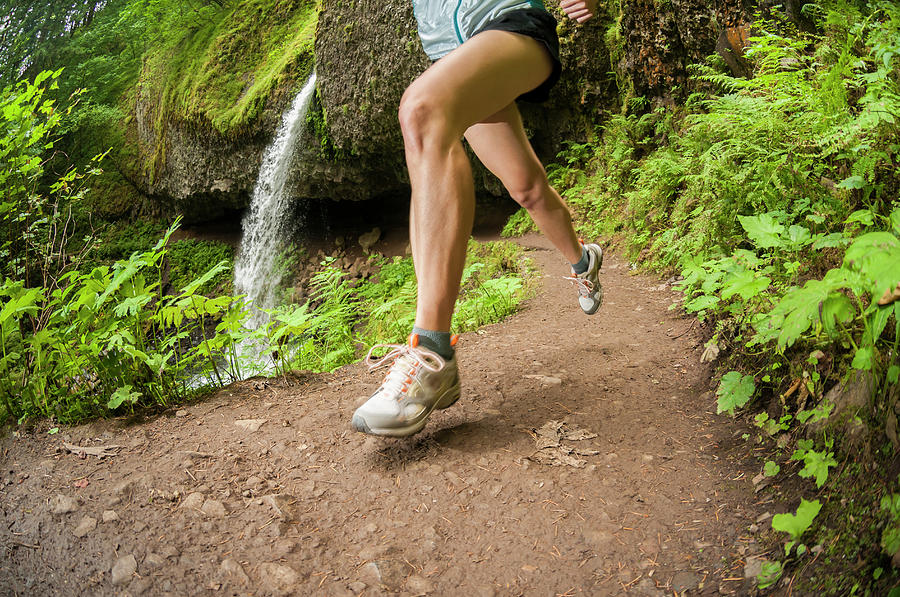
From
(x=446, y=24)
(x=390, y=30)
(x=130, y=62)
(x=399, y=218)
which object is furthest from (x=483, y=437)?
(x=130, y=62)

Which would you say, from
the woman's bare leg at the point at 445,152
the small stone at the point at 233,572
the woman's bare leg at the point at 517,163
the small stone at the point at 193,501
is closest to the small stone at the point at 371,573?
the small stone at the point at 233,572

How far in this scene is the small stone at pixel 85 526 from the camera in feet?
5.95

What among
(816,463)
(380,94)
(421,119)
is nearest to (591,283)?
(421,119)

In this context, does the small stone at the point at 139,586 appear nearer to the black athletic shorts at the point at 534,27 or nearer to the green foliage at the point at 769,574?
the green foliage at the point at 769,574

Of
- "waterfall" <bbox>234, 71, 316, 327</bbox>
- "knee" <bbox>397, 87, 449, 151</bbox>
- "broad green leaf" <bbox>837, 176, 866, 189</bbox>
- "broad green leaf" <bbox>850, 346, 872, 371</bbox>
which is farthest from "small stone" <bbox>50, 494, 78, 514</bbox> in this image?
"waterfall" <bbox>234, 71, 316, 327</bbox>

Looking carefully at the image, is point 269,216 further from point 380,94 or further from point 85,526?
point 85,526

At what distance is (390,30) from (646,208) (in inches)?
181

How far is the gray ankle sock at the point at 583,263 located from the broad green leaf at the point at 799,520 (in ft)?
5.61

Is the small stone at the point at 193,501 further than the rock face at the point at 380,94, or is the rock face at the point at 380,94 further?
the rock face at the point at 380,94

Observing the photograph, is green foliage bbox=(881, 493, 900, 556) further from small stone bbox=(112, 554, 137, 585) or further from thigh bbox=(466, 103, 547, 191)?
small stone bbox=(112, 554, 137, 585)

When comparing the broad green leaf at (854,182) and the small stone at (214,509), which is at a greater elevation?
the broad green leaf at (854,182)

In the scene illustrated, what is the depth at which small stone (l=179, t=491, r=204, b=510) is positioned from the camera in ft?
6.15

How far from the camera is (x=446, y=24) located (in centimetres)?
233

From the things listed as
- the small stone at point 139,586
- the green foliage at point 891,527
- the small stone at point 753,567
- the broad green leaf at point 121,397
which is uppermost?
the green foliage at point 891,527
